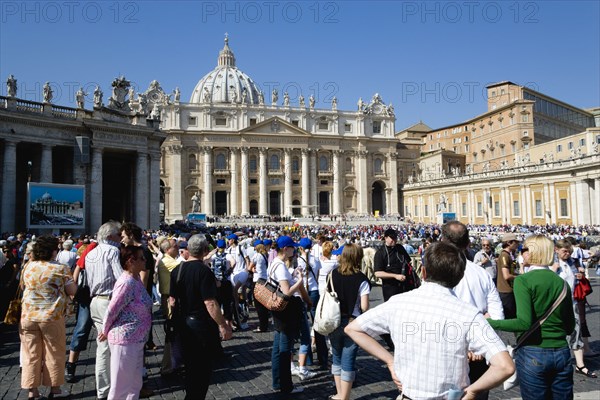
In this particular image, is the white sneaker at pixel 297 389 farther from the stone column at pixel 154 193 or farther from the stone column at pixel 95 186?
the stone column at pixel 154 193

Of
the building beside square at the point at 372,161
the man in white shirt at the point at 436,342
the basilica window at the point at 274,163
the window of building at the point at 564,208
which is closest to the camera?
the man in white shirt at the point at 436,342

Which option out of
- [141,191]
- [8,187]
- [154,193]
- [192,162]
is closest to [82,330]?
[8,187]

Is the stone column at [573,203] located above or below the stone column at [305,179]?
below

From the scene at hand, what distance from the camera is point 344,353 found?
→ 450 centimetres

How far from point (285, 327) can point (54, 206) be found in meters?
16.6

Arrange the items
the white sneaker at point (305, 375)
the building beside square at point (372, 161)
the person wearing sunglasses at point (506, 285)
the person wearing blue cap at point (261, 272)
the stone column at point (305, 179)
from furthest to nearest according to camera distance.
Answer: the stone column at point (305, 179) < the building beside square at point (372, 161) < the person wearing blue cap at point (261, 272) < the white sneaker at point (305, 375) < the person wearing sunglasses at point (506, 285)

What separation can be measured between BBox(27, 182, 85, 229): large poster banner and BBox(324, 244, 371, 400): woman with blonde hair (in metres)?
16.9

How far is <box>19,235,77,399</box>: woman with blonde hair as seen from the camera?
15.4 ft

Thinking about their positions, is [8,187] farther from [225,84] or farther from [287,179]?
[225,84]

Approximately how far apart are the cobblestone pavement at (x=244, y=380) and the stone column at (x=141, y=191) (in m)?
15.6

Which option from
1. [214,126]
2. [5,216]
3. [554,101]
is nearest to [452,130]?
[554,101]

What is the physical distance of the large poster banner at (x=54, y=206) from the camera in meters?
17.8

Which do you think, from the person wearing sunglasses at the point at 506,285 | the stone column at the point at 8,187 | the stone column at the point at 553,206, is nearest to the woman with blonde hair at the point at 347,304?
the person wearing sunglasses at the point at 506,285

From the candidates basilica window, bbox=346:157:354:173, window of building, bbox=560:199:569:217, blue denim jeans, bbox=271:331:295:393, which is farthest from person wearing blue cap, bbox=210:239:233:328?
basilica window, bbox=346:157:354:173
